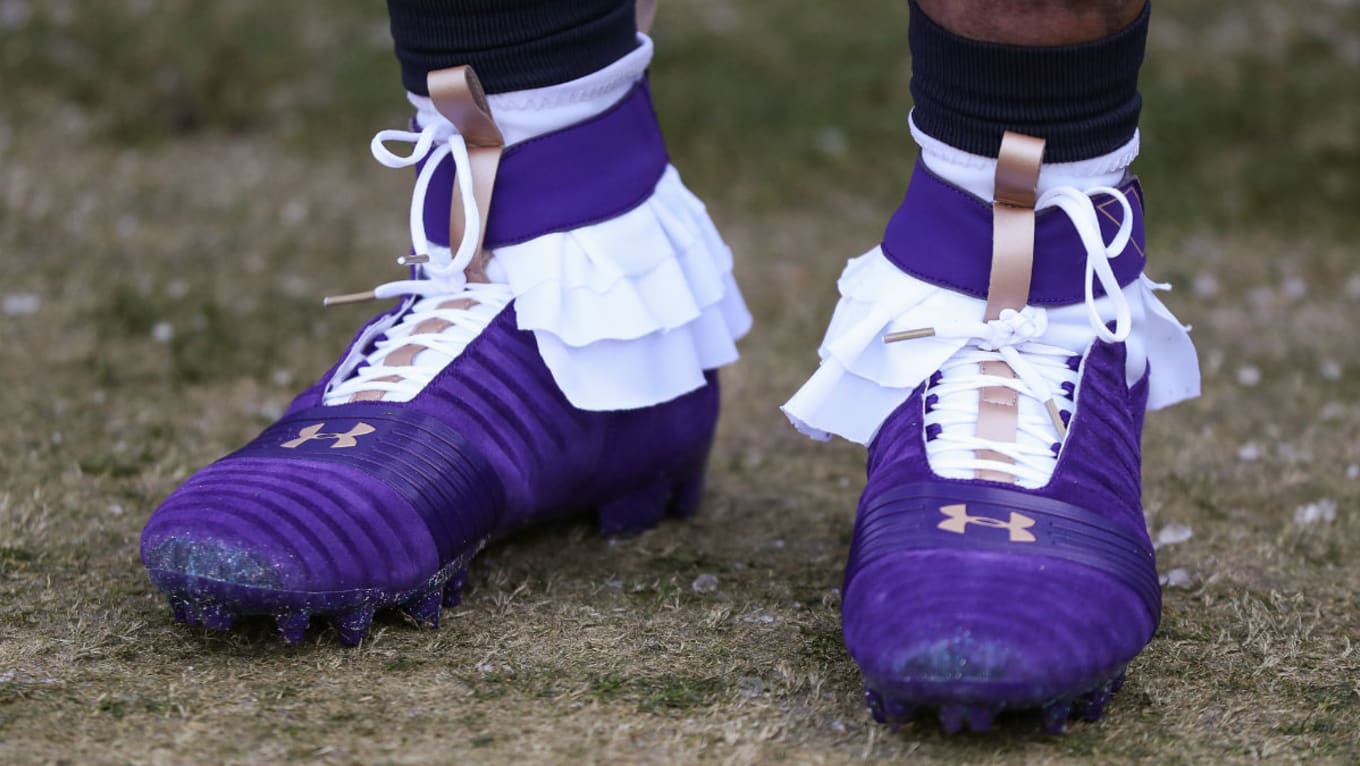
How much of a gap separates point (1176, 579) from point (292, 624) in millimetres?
896

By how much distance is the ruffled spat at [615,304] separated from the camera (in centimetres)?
153

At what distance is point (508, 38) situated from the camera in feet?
4.99

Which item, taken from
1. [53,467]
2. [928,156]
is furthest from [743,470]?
[53,467]

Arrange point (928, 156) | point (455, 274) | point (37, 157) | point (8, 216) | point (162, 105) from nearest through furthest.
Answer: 1. point (928, 156)
2. point (455, 274)
3. point (8, 216)
4. point (37, 157)
5. point (162, 105)

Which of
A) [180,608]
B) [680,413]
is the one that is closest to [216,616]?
[180,608]

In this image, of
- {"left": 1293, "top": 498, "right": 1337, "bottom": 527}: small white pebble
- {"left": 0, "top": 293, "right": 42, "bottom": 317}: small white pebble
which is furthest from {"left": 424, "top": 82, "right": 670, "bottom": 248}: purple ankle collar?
{"left": 0, "top": 293, "right": 42, "bottom": 317}: small white pebble

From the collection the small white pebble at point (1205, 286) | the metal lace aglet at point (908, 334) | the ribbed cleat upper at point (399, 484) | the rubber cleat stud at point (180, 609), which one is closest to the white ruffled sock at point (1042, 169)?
the metal lace aglet at point (908, 334)

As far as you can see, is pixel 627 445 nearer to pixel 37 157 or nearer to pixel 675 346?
pixel 675 346

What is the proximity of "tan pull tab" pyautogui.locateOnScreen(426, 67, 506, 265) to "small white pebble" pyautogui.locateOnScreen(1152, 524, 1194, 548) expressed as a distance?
82cm

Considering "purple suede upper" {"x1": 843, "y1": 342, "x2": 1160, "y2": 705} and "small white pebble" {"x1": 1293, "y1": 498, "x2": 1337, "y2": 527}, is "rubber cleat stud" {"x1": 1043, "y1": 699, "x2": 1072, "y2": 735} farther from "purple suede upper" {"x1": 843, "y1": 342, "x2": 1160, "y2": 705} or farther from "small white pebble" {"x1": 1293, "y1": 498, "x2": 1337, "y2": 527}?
"small white pebble" {"x1": 1293, "y1": 498, "x2": 1337, "y2": 527}

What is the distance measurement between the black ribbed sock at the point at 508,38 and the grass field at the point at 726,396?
506mm

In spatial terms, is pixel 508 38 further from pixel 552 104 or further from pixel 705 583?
pixel 705 583

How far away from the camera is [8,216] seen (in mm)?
2893

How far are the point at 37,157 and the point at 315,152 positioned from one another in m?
0.57
